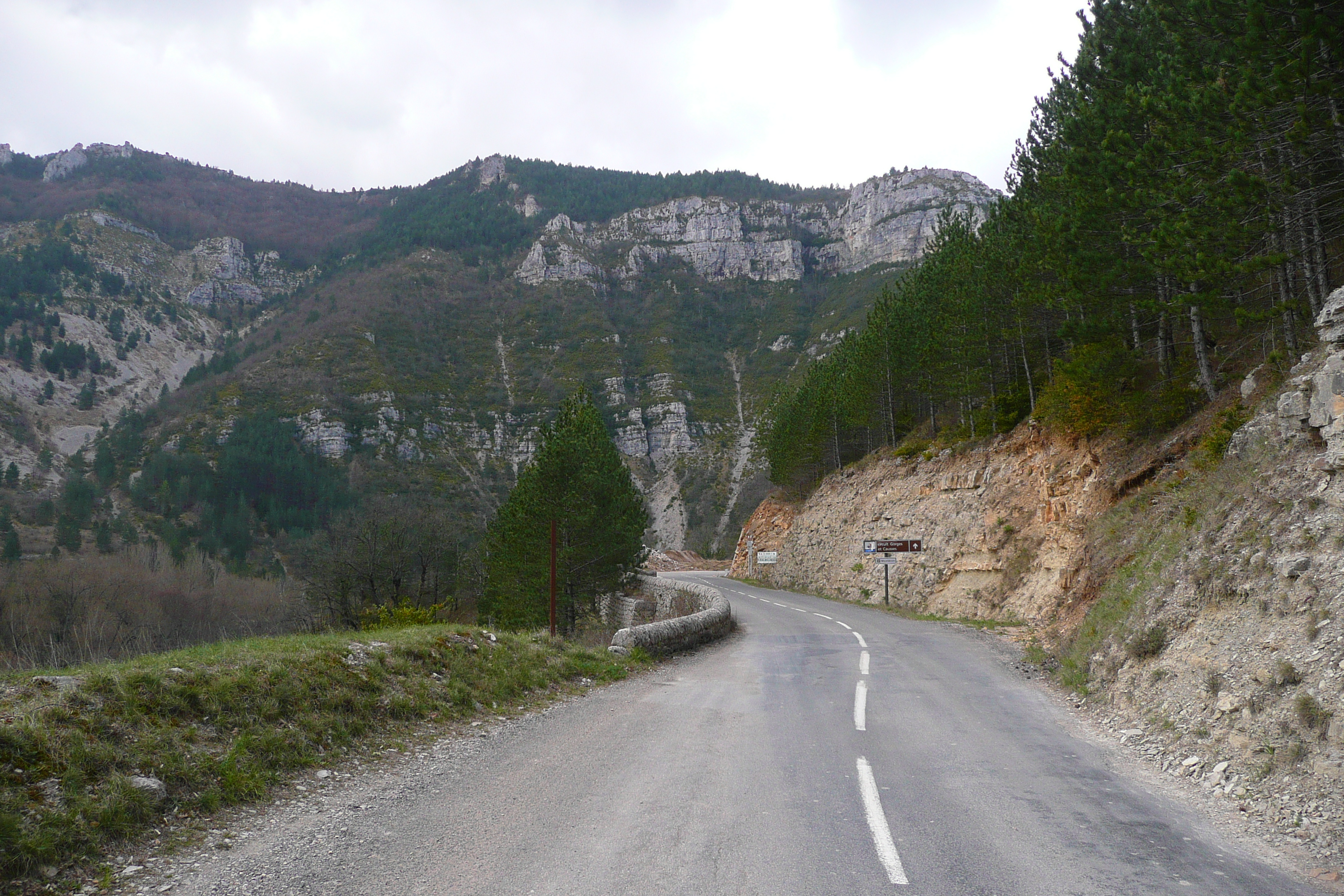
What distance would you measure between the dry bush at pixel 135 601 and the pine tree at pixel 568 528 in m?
14.8

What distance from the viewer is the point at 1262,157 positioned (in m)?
11.7

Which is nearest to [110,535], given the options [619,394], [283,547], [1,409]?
[283,547]

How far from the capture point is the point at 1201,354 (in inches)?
632

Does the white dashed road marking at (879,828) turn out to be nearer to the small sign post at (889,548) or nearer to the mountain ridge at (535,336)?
the small sign post at (889,548)

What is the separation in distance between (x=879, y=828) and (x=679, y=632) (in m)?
10.4

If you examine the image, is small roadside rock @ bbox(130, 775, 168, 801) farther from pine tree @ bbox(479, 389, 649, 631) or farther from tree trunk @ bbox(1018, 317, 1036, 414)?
tree trunk @ bbox(1018, 317, 1036, 414)

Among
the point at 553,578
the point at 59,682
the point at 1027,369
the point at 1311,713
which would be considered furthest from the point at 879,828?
the point at 1027,369

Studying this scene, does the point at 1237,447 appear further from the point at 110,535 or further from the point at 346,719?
the point at 110,535

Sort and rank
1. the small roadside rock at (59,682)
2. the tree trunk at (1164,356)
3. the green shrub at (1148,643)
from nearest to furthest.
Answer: the small roadside rock at (59,682), the green shrub at (1148,643), the tree trunk at (1164,356)

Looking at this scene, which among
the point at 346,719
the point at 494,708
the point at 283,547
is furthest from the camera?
the point at 283,547

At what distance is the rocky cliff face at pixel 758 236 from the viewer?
170m

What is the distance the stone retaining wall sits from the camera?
13.5 meters

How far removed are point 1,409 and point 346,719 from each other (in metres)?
165

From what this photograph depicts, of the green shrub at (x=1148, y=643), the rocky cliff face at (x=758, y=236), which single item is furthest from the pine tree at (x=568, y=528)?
the rocky cliff face at (x=758, y=236)
